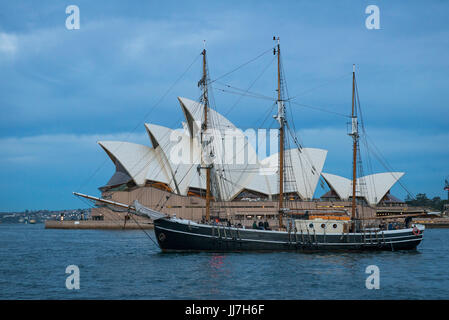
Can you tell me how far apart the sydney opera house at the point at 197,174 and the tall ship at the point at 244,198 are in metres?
0.16

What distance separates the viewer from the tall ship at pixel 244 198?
34.6 m

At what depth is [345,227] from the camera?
3666 cm

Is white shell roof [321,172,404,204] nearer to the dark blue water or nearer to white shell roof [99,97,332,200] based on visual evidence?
white shell roof [99,97,332,200]

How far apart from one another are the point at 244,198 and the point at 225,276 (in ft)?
211

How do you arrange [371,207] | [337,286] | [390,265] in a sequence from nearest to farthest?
[337,286] < [390,265] < [371,207]

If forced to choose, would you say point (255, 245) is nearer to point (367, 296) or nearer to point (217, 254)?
point (217, 254)

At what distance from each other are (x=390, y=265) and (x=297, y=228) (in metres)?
7.54

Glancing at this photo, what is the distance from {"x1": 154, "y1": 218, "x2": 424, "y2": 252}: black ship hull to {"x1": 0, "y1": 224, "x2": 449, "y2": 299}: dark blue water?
74 cm

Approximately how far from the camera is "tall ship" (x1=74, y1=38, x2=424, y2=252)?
34625 millimetres

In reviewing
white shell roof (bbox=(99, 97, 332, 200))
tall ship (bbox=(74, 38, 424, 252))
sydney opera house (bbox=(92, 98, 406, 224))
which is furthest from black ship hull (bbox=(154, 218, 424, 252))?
white shell roof (bbox=(99, 97, 332, 200))

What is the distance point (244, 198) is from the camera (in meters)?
88.8

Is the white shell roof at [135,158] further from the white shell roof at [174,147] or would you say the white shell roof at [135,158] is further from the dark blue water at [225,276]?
the dark blue water at [225,276]
